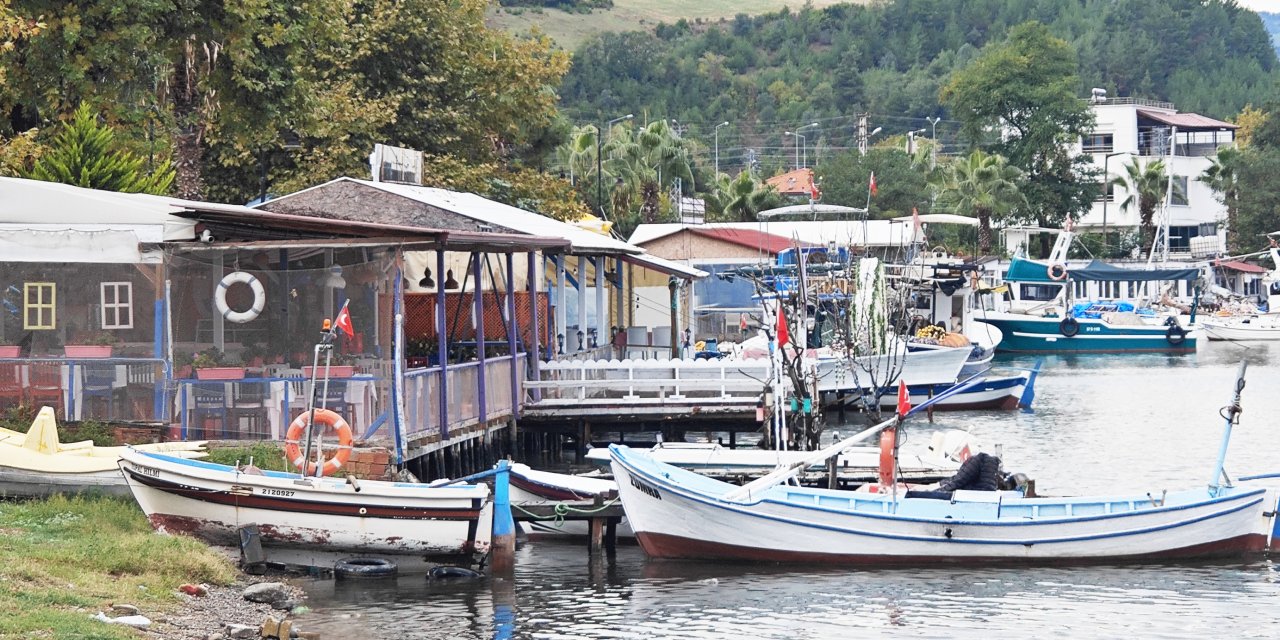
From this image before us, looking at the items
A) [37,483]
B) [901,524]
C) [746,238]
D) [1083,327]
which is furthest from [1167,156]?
[37,483]

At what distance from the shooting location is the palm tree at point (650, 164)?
72.6 m

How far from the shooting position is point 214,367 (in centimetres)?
2155

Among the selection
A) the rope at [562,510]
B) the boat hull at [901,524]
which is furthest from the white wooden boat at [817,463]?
the boat hull at [901,524]

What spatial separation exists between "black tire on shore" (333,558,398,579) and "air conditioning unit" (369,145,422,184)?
13.2 metres

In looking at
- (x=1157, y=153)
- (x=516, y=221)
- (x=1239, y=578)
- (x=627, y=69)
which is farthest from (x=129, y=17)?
(x=627, y=69)

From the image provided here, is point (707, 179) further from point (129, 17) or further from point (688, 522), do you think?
point (688, 522)

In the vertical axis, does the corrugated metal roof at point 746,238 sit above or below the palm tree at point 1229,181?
below

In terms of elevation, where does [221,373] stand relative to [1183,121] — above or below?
below

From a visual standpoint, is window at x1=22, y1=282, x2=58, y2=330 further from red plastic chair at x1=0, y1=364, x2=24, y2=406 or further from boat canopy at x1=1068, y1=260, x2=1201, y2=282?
boat canopy at x1=1068, y1=260, x2=1201, y2=282

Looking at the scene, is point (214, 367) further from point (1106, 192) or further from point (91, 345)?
point (1106, 192)

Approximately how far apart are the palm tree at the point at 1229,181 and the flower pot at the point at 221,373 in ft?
314

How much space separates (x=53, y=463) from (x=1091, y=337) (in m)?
64.8

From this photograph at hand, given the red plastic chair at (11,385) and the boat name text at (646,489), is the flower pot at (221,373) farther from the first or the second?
the boat name text at (646,489)

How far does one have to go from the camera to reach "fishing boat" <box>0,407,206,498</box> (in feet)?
66.6
